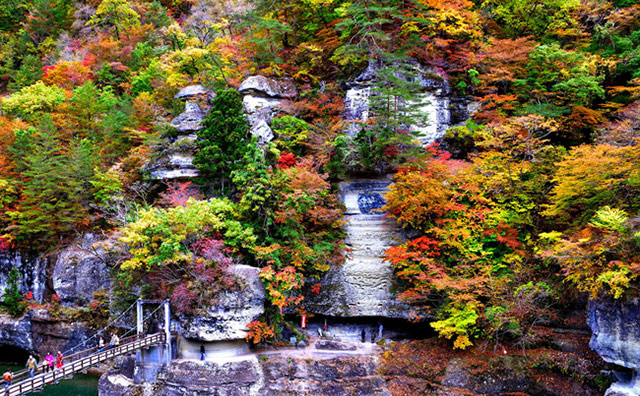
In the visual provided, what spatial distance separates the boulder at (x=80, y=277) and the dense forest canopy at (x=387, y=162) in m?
1.99

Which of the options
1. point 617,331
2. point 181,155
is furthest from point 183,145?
point 617,331

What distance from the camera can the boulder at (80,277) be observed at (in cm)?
2633

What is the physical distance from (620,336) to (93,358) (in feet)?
71.6

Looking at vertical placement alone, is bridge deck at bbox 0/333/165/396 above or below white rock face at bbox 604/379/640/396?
above

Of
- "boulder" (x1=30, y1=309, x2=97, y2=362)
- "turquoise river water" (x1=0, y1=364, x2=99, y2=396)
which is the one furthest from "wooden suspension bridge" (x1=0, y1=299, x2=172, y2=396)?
"boulder" (x1=30, y1=309, x2=97, y2=362)

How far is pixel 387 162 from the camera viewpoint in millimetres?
25906

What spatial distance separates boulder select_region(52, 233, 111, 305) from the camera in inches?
1037

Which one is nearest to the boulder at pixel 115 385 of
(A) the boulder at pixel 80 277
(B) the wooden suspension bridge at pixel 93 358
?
(B) the wooden suspension bridge at pixel 93 358

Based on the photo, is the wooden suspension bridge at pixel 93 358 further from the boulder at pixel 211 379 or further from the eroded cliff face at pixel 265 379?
the eroded cliff face at pixel 265 379

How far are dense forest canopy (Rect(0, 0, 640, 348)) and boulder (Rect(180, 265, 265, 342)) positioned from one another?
0.73m

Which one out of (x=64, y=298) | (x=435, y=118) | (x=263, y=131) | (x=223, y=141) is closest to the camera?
(x=223, y=141)

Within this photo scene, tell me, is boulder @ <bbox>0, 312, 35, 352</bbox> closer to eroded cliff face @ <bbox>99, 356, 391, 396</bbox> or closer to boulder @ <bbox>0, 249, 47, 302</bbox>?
boulder @ <bbox>0, 249, 47, 302</bbox>

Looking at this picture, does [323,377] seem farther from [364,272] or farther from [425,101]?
[425,101]

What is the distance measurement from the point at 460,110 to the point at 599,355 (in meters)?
18.0
